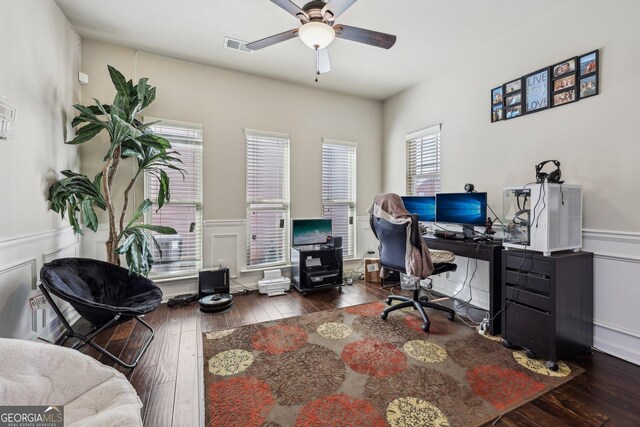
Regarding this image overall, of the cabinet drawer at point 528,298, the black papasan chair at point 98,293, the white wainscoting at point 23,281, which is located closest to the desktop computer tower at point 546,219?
the cabinet drawer at point 528,298

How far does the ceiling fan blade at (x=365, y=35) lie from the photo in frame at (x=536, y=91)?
1490 mm

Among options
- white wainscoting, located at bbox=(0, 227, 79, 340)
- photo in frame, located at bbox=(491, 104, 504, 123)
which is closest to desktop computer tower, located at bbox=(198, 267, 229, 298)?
white wainscoting, located at bbox=(0, 227, 79, 340)

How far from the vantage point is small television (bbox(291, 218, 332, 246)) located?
3.78 metres

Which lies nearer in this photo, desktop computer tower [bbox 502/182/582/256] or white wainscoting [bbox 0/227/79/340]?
white wainscoting [bbox 0/227/79/340]

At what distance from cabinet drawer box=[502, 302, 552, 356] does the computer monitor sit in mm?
942

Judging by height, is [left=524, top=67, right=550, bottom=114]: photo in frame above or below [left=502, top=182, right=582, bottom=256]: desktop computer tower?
above

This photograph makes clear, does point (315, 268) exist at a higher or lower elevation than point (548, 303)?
lower

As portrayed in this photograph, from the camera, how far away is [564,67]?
2379 millimetres

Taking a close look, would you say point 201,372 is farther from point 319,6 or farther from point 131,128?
point 319,6

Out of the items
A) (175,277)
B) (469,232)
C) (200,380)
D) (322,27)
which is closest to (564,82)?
(469,232)

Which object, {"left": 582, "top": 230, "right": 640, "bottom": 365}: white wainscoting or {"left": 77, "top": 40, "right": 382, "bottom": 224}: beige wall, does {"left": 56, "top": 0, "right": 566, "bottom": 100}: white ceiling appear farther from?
{"left": 582, "top": 230, "right": 640, "bottom": 365}: white wainscoting

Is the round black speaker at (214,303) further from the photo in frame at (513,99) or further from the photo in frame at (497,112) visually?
the photo in frame at (513,99)

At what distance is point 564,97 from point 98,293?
425 centimetres

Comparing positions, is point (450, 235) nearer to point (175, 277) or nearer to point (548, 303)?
point (548, 303)
